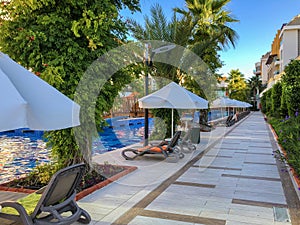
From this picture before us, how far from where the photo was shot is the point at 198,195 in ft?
18.9

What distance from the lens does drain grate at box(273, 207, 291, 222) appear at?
15.0 ft

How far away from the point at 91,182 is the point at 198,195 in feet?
7.12

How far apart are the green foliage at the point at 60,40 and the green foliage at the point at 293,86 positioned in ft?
24.2

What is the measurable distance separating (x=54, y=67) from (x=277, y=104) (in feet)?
57.2

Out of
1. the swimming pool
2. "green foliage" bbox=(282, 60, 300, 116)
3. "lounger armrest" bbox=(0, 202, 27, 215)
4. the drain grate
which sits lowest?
the swimming pool

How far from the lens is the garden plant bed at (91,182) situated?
220 inches

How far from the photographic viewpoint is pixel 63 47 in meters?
6.19

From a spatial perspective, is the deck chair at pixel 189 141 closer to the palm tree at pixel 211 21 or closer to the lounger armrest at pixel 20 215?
the palm tree at pixel 211 21

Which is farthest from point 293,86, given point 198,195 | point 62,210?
point 62,210

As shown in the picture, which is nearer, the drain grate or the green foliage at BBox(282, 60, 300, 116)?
the drain grate

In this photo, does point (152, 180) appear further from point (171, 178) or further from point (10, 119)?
point (10, 119)

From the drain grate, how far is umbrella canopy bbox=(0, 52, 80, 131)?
3.36 meters

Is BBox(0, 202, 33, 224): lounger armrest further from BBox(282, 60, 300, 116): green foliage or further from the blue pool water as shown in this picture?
BBox(282, 60, 300, 116): green foliage

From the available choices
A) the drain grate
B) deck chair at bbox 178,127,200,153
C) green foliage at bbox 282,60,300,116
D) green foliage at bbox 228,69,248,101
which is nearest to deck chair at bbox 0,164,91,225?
the drain grate
